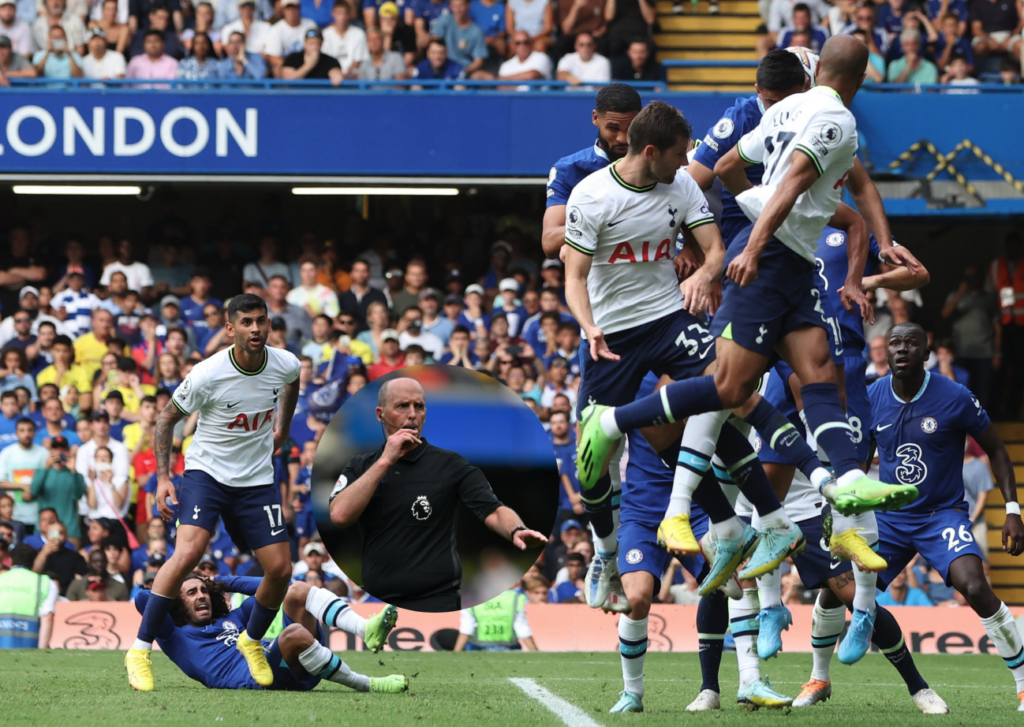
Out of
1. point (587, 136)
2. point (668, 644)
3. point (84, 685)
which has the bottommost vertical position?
point (668, 644)

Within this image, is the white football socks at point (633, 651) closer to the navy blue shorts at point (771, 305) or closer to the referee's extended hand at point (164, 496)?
the navy blue shorts at point (771, 305)

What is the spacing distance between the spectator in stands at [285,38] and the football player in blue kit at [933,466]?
1080 cm

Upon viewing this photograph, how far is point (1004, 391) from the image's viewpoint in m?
19.6

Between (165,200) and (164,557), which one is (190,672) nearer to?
(164,557)

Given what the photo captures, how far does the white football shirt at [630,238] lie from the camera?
23.9 feet

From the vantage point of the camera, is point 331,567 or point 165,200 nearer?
point 331,567

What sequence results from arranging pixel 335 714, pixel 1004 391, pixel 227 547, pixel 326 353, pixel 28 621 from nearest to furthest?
pixel 335 714 < pixel 28 621 < pixel 227 547 < pixel 326 353 < pixel 1004 391

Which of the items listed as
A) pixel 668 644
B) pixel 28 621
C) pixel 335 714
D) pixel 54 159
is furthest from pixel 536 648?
pixel 54 159

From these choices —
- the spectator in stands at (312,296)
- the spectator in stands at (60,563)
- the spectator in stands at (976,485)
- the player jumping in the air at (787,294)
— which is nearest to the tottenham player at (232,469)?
the player jumping in the air at (787,294)

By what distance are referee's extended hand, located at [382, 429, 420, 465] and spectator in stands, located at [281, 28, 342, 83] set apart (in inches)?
372

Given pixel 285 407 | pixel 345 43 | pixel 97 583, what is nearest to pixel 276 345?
pixel 97 583

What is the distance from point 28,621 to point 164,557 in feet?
4.64

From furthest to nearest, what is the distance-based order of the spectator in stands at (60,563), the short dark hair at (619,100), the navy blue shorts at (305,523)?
Answer: the navy blue shorts at (305,523) < the spectator in stands at (60,563) < the short dark hair at (619,100)

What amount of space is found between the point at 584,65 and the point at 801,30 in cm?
269
